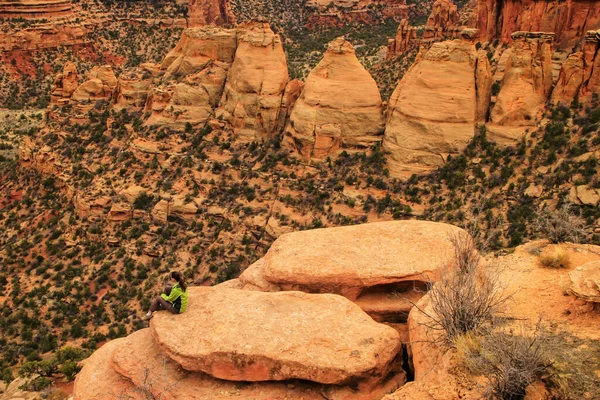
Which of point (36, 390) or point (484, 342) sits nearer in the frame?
point (484, 342)

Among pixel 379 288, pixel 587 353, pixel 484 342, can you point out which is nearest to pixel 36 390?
pixel 379 288

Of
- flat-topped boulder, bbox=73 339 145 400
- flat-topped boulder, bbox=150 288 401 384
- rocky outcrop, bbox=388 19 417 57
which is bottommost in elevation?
flat-topped boulder, bbox=73 339 145 400

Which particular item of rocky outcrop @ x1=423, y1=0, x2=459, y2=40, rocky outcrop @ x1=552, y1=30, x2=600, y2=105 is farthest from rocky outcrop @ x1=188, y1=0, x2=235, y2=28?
rocky outcrop @ x1=552, y1=30, x2=600, y2=105

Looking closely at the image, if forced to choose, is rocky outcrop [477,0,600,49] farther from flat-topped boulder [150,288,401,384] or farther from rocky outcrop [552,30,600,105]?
flat-topped boulder [150,288,401,384]

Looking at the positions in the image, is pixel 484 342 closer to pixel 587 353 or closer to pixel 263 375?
pixel 587 353

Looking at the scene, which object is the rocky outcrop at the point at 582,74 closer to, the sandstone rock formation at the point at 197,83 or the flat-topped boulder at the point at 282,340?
the flat-topped boulder at the point at 282,340

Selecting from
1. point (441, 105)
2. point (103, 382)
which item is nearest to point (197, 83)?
point (441, 105)

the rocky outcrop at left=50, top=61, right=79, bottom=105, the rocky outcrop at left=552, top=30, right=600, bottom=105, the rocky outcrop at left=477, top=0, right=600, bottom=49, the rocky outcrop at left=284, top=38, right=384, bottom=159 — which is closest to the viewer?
the rocky outcrop at left=552, top=30, right=600, bottom=105
